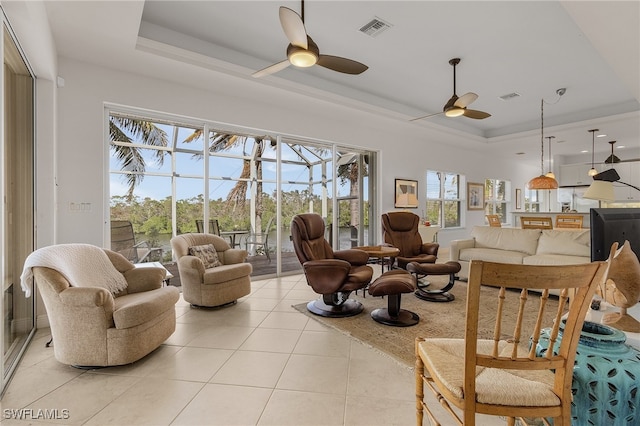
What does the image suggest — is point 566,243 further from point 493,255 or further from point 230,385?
point 230,385

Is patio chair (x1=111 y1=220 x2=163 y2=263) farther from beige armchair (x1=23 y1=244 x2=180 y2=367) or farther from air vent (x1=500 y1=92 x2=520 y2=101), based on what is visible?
air vent (x1=500 y1=92 x2=520 y2=101)

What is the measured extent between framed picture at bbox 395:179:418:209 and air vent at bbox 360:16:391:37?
11.8 feet

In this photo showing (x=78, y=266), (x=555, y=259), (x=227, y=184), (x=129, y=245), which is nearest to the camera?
(x=78, y=266)

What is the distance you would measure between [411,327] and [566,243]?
2.88 metres

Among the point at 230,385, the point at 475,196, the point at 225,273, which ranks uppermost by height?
the point at 475,196

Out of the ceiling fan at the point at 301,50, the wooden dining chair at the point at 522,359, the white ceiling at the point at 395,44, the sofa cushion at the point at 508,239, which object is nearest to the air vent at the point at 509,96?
the white ceiling at the point at 395,44

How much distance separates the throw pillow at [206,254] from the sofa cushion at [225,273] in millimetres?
182

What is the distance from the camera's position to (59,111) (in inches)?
128

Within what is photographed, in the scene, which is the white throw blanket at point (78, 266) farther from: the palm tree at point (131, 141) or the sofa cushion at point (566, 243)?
the sofa cushion at point (566, 243)

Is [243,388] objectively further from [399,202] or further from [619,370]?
[399,202]

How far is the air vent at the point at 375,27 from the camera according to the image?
3.24 meters

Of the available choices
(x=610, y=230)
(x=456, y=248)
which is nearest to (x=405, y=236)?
(x=456, y=248)

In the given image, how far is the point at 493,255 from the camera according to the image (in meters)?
4.47

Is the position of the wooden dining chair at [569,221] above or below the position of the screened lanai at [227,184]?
below
